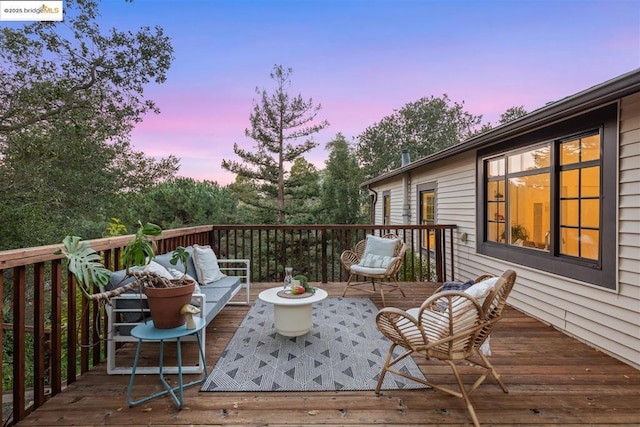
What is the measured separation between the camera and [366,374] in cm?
224

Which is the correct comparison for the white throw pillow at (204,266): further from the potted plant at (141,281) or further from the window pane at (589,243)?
the window pane at (589,243)

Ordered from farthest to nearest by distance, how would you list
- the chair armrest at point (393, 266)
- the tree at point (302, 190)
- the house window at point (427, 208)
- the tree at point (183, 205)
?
the tree at point (302, 190), the tree at point (183, 205), the house window at point (427, 208), the chair armrest at point (393, 266)

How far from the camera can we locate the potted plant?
1.85 meters

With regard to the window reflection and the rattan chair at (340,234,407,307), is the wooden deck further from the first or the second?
the rattan chair at (340,234,407,307)

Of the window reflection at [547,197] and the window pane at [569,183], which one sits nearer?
the window reflection at [547,197]

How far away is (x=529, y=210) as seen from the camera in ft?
12.2

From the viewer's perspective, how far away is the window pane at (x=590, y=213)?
9.10 ft

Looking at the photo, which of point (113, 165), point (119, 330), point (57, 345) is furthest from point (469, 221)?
point (113, 165)

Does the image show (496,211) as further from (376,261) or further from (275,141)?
(275,141)

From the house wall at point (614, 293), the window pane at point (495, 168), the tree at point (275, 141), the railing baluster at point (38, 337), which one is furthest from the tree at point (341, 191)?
the railing baluster at point (38, 337)

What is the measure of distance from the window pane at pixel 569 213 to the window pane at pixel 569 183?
85mm

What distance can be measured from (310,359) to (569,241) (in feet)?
9.74

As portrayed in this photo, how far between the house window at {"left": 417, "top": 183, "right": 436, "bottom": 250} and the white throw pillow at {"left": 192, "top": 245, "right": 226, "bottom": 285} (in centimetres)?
440

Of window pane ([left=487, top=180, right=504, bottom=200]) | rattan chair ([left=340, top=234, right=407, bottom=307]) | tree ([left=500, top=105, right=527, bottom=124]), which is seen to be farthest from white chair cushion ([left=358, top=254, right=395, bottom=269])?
tree ([left=500, top=105, right=527, bottom=124])
